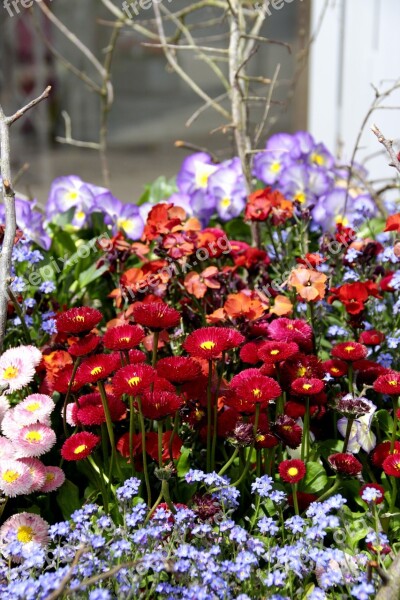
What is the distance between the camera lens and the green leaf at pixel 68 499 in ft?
5.19

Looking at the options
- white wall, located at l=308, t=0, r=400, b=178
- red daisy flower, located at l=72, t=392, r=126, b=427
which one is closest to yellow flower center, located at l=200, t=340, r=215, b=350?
red daisy flower, located at l=72, t=392, r=126, b=427

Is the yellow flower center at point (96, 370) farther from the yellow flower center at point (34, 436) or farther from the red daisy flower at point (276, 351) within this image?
the red daisy flower at point (276, 351)

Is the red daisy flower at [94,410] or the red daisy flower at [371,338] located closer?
the red daisy flower at [94,410]

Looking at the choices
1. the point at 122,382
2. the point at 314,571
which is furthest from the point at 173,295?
the point at 314,571

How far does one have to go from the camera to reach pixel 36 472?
59.0 inches

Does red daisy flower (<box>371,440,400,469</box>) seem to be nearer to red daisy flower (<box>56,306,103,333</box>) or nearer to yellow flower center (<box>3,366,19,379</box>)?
red daisy flower (<box>56,306,103,333</box>)

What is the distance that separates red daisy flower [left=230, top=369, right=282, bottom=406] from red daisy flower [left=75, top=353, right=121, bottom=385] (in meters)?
0.21

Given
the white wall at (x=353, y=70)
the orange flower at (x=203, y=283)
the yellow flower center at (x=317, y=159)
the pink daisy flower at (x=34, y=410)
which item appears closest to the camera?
the pink daisy flower at (x=34, y=410)

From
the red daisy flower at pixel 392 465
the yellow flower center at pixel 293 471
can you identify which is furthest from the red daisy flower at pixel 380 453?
the yellow flower center at pixel 293 471

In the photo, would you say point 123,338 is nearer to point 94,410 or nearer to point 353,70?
point 94,410

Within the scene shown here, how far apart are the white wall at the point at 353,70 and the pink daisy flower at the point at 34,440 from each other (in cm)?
236

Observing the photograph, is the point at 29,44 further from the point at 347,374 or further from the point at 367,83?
the point at 347,374

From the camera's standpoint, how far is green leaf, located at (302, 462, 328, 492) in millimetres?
1569

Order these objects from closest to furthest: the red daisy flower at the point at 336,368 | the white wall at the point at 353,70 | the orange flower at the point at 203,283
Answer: the red daisy flower at the point at 336,368 < the orange flower at the point at 203,283 < the white wall at the point at 353,70
